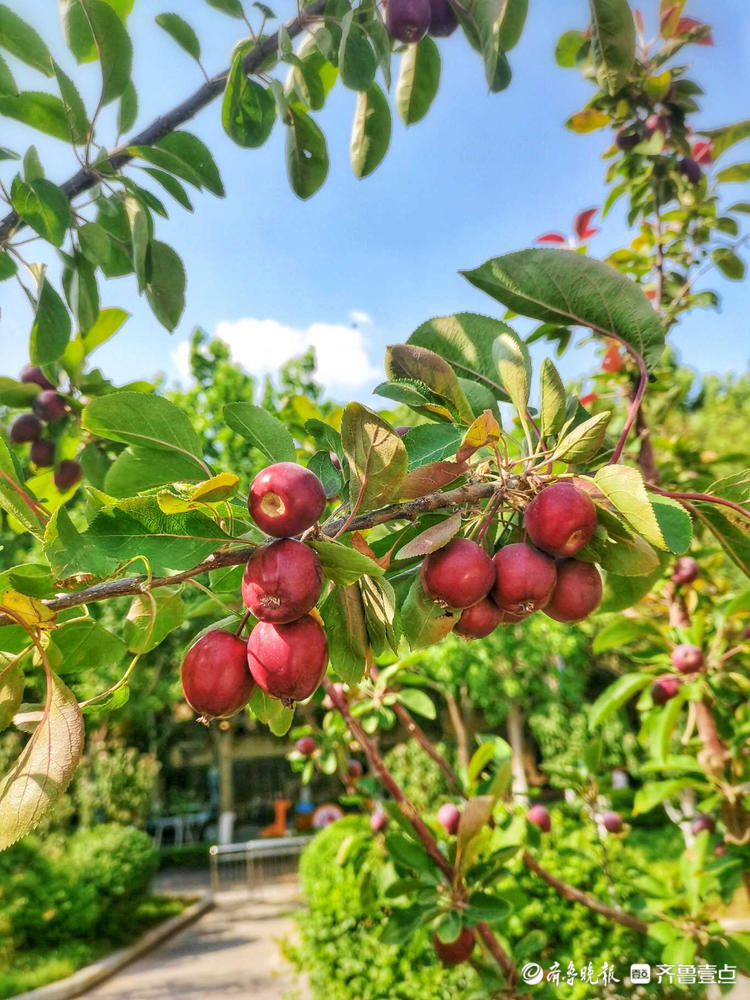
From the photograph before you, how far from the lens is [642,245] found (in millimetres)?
2908

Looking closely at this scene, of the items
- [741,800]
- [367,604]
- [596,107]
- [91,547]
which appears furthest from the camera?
[596,107]

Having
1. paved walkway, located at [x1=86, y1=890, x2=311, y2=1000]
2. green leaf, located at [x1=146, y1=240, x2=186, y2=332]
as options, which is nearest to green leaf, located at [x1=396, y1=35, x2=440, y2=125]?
green leaf, located at [x1=146, y1=240, x2=186, y2=332]

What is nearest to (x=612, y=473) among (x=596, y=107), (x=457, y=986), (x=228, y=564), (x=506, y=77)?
(x=228, y=564)

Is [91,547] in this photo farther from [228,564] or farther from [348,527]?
[348,527]

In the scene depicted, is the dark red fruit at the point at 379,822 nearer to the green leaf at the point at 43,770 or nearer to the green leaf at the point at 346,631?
the green leaf at the point at 346,631

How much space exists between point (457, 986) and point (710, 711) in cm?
165

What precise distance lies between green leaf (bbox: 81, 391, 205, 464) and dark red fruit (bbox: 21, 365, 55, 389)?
125cm

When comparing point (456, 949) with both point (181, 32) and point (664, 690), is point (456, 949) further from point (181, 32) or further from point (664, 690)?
point (181, 32)

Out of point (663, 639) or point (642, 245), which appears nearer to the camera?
point (663, 639)

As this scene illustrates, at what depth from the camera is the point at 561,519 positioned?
2.39 ft

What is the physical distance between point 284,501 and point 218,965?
9.02 m

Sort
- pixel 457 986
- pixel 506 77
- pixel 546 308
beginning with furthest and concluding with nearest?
pixel 457 986
pixel 506 77
pixel 546 308

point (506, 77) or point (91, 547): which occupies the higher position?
point (506, 77)

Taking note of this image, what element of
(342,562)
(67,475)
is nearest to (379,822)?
(67,475)
